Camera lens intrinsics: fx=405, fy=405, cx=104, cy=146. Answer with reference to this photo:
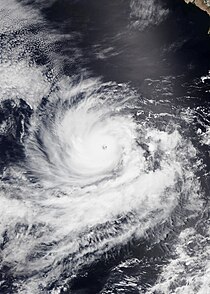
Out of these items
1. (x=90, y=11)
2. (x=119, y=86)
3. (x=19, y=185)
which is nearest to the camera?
(x=19, y=185)

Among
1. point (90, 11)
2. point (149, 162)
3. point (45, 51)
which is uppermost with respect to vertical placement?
point (90, 11)

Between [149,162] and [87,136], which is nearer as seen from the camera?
[149,162]

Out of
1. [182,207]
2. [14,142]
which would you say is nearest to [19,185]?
[14,142]

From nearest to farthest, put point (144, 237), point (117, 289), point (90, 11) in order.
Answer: point (117, 289) → point (144, 237) → point (90, 11)

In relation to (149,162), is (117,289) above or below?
below

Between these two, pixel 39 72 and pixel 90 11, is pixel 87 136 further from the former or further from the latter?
pixel 90 11

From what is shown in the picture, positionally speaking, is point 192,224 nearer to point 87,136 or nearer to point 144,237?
point 144,237
